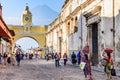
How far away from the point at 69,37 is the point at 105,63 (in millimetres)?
28158

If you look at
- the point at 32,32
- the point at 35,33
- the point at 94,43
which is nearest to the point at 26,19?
the point at 32,32

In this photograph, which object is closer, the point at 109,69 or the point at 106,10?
the point at 109,69

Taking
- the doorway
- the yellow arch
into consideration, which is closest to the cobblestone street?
the doorway

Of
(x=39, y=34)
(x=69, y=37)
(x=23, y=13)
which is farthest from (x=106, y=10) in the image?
(x=23, y=13)

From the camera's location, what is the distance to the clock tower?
83.2 meters

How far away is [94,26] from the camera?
33.1 m

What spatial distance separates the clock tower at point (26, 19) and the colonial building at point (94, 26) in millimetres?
35966

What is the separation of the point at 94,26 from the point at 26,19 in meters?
57.9

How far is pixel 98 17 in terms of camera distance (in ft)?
98.1

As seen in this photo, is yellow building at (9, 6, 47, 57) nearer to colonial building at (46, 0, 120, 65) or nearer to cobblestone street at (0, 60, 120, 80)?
colonial building at (46, 0, 120, 65)

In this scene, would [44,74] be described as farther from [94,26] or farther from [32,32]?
[32,32]

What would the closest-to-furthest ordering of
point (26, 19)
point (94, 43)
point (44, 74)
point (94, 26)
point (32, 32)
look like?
point (44, 74), point (94, 43), point (94, 26), point (32, 32), point (26, 19)

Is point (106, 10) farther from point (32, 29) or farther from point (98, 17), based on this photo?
point (32, 29)

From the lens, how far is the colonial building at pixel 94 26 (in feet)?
86.5
